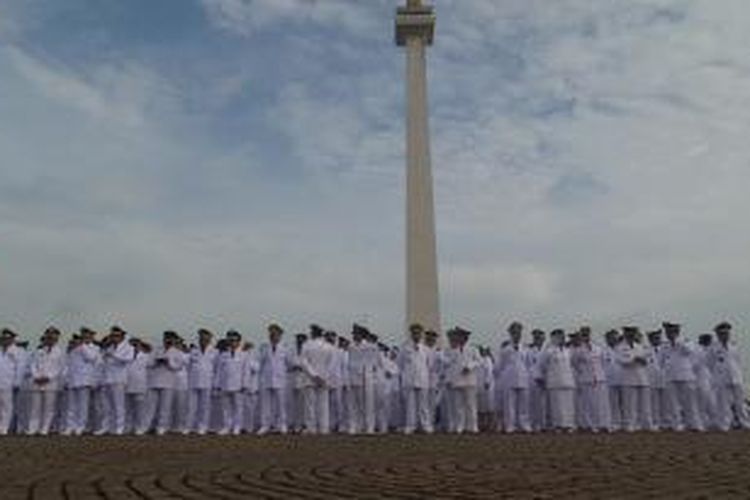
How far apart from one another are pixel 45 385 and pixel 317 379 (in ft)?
14.7

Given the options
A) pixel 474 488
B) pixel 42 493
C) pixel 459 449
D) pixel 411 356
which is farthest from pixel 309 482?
pixel 411 356

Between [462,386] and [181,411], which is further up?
[462,386]

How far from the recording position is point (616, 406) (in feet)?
65.5

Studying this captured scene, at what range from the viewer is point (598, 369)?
765 inches

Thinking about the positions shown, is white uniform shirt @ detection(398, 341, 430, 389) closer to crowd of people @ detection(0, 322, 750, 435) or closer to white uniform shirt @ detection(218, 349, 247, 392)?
crowd of people @ detection(0, 322, 750, 435)

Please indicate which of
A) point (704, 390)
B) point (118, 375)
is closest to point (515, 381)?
point (704, 390)

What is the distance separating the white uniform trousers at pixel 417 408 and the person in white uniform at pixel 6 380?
6.58 meters

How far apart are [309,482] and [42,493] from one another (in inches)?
75.5

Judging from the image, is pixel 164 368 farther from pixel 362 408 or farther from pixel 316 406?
pixel 362 408

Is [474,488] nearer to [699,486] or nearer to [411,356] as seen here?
[699,486]

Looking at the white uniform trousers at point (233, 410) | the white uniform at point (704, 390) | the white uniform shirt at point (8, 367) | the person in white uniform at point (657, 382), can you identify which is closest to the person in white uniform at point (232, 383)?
the white uniform trousers at point (233, 410)

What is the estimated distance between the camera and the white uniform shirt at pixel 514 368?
63.5 ft

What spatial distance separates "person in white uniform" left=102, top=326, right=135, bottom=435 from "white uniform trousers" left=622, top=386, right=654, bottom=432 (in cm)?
840

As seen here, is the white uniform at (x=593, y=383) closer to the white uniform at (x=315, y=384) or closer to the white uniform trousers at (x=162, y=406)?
the white uniform at (x=315, y=384)
